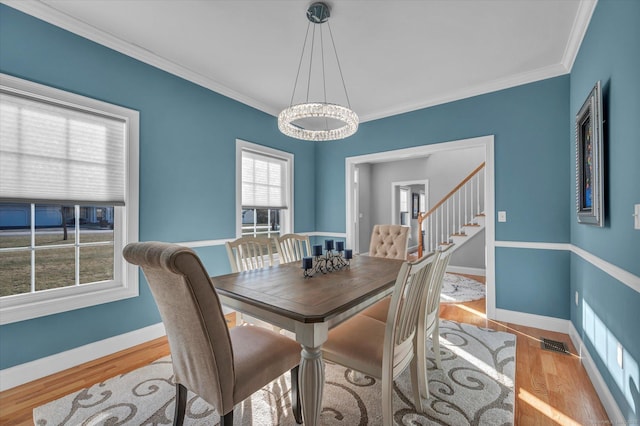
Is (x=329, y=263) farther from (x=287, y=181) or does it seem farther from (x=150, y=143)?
(x=287, y=181)

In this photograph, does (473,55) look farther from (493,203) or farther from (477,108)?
(493,203)

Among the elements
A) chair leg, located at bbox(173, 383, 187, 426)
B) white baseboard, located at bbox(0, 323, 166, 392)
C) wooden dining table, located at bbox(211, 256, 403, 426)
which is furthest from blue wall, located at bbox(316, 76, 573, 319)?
white baseboard, located at bbox(0, 323, 166, 392)

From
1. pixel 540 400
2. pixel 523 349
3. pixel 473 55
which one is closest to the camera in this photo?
pixel 540 400

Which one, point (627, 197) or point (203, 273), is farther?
point (627, 197)

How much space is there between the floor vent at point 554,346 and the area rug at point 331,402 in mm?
599

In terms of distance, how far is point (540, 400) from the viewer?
1.80 metres

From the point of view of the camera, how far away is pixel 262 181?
3988 mm

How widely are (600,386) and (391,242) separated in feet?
6.20

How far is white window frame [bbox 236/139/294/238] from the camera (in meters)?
3.52

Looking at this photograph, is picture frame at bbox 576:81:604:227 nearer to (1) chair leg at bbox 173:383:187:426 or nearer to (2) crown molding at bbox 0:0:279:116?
(1) chair leg at bbox 173:383:187:426

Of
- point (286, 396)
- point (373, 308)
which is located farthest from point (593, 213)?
point (286, 396)

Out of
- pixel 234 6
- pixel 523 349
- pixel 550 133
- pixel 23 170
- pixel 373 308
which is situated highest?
pixel 234 6

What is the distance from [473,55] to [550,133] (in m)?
1.20

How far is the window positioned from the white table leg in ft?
6.77
